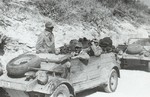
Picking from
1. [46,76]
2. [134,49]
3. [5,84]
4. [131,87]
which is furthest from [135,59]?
[5,84]

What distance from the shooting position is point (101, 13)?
20.7 meters

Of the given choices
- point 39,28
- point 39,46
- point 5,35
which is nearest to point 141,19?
point 39,28

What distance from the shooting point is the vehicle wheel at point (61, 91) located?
6.73 m

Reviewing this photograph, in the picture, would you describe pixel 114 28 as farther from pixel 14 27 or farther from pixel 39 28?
pixel 14 27

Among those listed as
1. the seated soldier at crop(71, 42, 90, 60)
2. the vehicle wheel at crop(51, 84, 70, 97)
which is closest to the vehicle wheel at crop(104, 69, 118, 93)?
the seated soldier at crop(71, 42, 90, 60)

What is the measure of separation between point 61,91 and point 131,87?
369 cm

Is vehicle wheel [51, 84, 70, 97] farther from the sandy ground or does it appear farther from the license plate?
the sandy ground

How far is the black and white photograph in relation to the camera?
6.98 meters

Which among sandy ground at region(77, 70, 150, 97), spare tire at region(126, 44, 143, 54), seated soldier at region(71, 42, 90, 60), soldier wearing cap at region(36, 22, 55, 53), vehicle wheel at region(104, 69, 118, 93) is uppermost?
soldier wearing cap at region(36, 22, 55, 53)

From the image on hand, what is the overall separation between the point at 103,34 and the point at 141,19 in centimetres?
867

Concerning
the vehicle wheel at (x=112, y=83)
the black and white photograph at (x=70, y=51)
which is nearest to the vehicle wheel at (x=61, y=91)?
the black and white photograph at (x=70, y=51)

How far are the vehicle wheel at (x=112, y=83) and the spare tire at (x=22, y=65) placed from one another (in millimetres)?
2683

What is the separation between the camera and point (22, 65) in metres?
6.91

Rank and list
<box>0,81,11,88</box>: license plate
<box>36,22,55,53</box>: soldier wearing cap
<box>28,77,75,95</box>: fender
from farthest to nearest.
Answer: <box>36,22,55,53</box>: soldier wearing cap
<box>0,81,11,88</box>: license plate
<box>28,77,75,95</box>: fender
